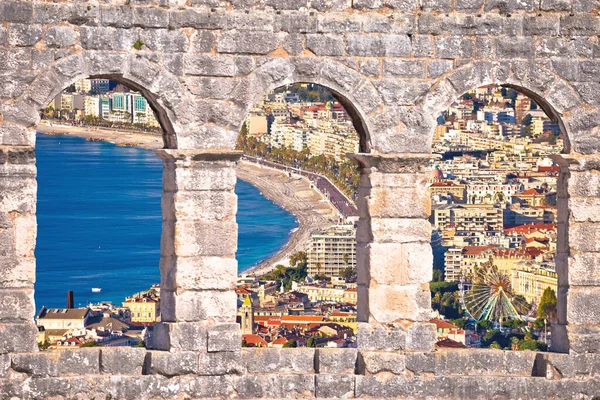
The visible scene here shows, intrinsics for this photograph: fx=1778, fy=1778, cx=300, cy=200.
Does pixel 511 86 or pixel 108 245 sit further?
pixel 108 245

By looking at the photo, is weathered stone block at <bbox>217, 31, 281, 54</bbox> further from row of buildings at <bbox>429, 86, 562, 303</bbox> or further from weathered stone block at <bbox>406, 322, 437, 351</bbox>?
row of buildings at <bbox>429, 86, 562, 303</bbox>

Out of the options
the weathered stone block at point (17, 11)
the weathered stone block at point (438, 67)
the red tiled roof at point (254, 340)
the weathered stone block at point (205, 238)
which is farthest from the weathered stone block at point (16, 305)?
the red tiled roof at point (254, 340)

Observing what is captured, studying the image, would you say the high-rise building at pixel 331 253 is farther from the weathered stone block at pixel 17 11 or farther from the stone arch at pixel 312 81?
the weathered stone block at pixel 17 11

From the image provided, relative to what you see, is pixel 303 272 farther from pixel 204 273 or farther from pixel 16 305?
pixel 16 305

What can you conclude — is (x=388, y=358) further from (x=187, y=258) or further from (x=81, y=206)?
(x=81, y=206)

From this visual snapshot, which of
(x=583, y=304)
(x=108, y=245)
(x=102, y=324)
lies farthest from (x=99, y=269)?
(x=583, y=304)

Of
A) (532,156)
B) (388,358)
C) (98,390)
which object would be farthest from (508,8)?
(532,156)
